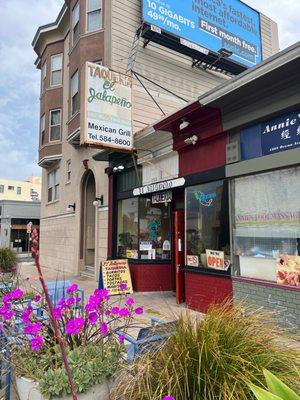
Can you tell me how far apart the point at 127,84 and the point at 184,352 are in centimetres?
829

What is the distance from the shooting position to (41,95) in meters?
19.5

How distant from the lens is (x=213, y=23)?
1420cm

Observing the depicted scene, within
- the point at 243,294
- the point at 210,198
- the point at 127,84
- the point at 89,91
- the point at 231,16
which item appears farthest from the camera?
the point at 231,16

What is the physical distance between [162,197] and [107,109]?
9.20 ft

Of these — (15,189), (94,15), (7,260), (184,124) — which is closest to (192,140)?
(184,124)

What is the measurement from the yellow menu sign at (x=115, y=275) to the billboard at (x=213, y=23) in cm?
834

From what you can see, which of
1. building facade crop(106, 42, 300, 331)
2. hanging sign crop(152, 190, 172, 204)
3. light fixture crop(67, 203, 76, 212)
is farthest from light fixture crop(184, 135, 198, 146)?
light fixture crop(67, 203, 76, 212)

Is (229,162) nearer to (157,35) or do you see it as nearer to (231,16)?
(157,35)

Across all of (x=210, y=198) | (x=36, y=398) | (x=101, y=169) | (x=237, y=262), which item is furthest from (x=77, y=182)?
(x=36, y=398)

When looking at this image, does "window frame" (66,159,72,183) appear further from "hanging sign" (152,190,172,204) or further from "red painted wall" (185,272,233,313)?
"red painted wall" (185,272,233,313)

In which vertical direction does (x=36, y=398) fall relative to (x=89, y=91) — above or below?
below

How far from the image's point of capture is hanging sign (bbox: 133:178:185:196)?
8.73m

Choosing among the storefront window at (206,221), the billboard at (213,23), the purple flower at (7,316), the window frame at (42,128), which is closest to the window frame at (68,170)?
the window frame at (42,128)

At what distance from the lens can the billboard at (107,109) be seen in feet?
28.9
